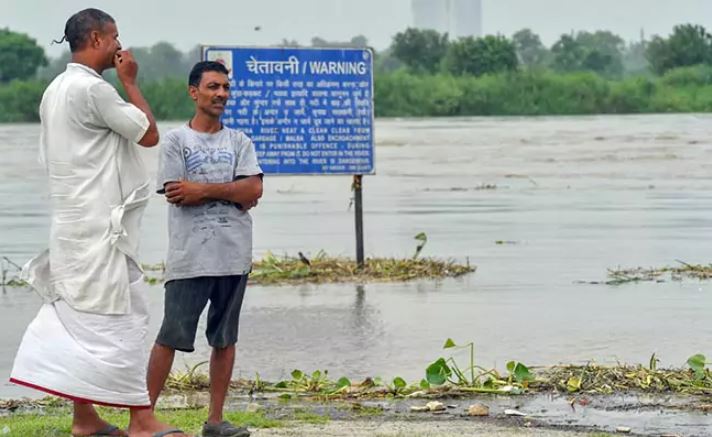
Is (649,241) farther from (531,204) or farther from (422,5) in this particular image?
(422,5)

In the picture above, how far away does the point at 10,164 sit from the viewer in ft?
111

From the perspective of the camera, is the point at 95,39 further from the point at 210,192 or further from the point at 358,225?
the point at 358,225

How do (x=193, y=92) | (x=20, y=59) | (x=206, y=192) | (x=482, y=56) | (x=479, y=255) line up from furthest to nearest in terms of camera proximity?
(x=482, y=56), (x=20, y=59), (x=479, y=255), (x=193, y=92), (x=206, y=192)

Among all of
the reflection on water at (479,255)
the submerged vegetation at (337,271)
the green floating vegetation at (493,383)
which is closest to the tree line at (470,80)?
the reflection on water at (479,255)

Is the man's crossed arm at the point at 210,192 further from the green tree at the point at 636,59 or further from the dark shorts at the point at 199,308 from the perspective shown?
the green tree at the point at 636,59

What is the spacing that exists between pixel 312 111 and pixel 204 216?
6.43m

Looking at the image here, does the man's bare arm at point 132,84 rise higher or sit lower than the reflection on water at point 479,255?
higher

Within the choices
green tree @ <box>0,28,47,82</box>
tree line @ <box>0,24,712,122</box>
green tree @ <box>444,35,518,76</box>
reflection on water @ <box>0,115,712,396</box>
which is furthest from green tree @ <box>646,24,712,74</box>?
reflection on water @ <box>0,115,712,396</box>

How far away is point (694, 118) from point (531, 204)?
116 feet

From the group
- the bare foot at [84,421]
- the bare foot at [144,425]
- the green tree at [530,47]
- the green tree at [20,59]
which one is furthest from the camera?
the green tree at [530,47]

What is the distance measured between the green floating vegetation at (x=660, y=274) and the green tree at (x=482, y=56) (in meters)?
59.5

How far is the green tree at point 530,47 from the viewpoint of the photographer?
9100 cm

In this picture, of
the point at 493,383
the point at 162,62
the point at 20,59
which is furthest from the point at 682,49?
the point at 493,383

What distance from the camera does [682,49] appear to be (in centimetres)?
7688
